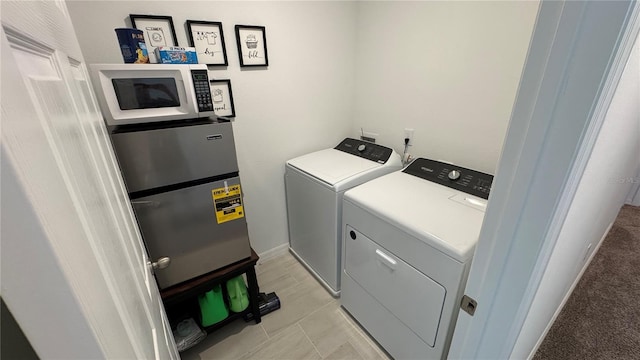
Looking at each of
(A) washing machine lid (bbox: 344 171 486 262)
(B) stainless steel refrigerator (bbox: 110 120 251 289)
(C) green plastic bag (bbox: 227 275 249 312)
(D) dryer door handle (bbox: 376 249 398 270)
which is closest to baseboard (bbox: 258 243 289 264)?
(C) green plastic bag (bbox: 227 275 249 312)

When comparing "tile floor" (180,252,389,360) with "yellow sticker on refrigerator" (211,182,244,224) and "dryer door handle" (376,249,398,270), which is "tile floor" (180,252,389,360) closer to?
"dryer door handle" (376,249,398,270)

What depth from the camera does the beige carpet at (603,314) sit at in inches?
56.5

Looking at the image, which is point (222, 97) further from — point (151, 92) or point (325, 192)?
point (325, 192)

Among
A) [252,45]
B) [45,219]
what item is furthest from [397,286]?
[252,45]

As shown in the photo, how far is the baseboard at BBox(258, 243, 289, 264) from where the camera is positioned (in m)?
2.26

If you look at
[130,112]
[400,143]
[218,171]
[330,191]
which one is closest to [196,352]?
[218,171]

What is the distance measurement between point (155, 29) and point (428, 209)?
1.77 metres

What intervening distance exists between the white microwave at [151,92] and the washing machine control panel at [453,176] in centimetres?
134

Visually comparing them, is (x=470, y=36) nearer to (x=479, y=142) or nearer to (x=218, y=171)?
(x=479, y=142)

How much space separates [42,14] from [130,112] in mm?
833

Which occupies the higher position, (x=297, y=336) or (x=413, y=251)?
(x=413, y=251)

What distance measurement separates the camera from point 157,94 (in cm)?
114

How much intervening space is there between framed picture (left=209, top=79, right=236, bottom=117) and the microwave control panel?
1.38 ft

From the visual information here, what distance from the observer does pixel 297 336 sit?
161cm
